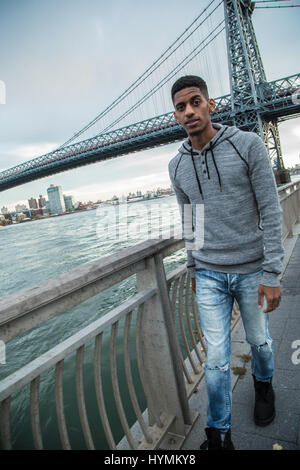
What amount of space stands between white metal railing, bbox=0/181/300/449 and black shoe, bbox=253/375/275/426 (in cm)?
34

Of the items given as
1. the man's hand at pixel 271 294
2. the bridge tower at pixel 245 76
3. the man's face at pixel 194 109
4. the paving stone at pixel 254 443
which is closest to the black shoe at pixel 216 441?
the paving stone at pixel 254 443

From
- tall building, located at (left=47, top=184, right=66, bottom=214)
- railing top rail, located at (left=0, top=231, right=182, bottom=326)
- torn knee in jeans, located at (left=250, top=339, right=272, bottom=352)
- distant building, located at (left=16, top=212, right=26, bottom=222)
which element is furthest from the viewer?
tall building, located at (left=47, top=184, right=66, bottom=214)

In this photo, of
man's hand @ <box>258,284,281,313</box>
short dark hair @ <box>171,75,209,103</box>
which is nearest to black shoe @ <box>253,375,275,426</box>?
man's hand @ <box>258,284,281,313</box>

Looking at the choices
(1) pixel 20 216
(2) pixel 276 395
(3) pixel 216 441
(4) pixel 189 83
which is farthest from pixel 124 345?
(1) pixel 20 216

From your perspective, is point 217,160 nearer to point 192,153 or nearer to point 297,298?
point 192,153

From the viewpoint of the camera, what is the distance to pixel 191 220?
4.87 feet

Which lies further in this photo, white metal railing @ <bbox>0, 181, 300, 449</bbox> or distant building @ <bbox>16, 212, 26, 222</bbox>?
distant building @ <bbox>16, 212, 26, 222</bbox>

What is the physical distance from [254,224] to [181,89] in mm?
720

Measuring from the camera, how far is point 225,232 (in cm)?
125

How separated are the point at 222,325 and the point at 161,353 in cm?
37

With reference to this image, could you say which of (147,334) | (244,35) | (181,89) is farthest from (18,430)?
(244,35)

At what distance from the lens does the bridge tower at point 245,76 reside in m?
27.3

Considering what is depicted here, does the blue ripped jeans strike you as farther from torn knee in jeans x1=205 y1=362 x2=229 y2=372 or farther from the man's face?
the man's face

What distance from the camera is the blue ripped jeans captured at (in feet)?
4.00
